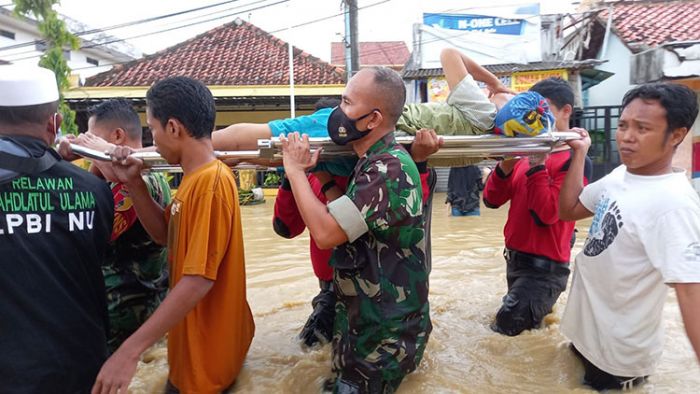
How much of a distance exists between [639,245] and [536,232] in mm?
1202

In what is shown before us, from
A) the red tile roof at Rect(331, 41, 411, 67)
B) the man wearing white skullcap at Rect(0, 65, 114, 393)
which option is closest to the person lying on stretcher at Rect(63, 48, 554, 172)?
the man wearing white skullcap at Rect(0, 65, 114, 393)

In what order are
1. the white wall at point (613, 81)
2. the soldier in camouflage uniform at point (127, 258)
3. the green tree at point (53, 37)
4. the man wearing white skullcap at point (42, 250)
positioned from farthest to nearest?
the white wall at point (613, 81)
the green tree at point (53, 37)
the soldier in camouflage uniform at point (127, 258)
the man wearing white skullcap at point (42, 250)

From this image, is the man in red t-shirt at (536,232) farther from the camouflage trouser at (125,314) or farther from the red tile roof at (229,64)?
the red tile roof at (229,64)

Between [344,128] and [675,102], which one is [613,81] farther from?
[344,128]

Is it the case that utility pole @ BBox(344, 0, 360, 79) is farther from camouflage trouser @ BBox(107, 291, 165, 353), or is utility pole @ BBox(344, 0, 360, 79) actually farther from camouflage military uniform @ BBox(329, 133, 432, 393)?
camouflage military uniform @ BBox(329, 133, 432, 393)

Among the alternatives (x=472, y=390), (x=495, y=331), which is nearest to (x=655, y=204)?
(x=472, y=390)

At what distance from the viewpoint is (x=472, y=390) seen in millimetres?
2697

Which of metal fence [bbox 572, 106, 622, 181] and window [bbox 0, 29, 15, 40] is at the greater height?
window [bbox 0, 29, 15, 40]

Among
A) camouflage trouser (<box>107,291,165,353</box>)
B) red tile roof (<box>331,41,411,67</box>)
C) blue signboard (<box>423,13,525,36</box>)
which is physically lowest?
camouflage trouser (<box>107,291,165,353</box>)

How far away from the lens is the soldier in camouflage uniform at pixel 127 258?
2998 millimetres

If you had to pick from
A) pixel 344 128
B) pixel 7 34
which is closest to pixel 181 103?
pixel 344 128

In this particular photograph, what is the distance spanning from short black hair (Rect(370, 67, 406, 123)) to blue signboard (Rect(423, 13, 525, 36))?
11.2m

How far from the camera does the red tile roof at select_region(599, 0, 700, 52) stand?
42.1 feet

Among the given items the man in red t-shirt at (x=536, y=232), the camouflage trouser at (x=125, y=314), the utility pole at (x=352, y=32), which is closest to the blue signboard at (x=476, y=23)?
the utility pole at (x=352, y=32)
